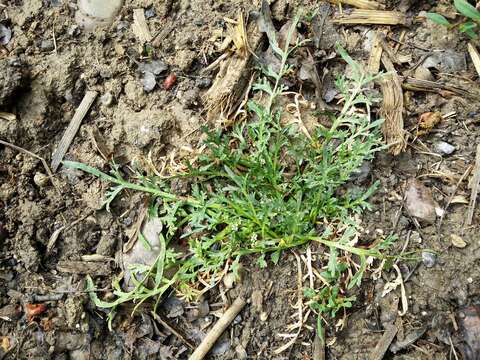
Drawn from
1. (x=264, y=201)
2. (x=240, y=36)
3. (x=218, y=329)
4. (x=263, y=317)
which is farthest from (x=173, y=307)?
(x=240, y=36)

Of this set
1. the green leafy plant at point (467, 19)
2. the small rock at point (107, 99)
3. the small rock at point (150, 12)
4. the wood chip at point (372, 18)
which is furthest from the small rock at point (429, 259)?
the small rock at point (150, 12)

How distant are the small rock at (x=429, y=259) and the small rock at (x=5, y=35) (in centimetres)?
235

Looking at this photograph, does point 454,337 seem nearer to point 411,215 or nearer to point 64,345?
point 411,215

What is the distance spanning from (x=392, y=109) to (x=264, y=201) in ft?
2.59

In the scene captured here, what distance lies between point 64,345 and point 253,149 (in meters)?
1.28

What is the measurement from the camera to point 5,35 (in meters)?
2.66

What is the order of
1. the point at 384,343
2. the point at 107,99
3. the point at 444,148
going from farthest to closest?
the point at 107,99
the point at 444,148
the point at 384,343

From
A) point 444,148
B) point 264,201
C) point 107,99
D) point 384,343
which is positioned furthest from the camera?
point 107,99

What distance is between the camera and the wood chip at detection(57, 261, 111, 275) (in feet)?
8.04

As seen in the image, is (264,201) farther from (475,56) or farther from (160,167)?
(475,56)

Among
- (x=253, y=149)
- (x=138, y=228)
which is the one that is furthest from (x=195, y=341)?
(x=253, y=149)

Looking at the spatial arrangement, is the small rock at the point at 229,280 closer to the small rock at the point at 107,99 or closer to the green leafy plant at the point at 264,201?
the green leafy plant at the point at 264,201

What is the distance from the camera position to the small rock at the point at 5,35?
8.71 feet

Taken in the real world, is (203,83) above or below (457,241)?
above
